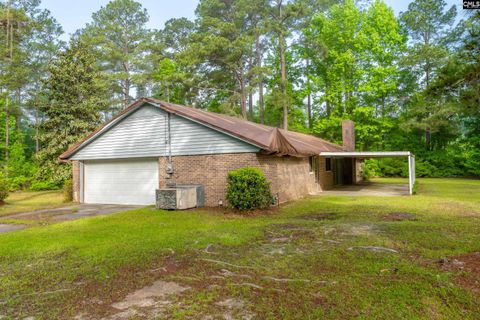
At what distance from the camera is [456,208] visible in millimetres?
9883

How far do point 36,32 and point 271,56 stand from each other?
81.4 feet

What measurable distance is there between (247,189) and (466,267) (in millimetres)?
6291

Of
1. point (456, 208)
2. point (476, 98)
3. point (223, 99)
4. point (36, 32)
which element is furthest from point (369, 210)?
point (36, 32)

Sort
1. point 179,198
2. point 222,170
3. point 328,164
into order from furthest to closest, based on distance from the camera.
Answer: point 328,164
point 222,170
point 179,198

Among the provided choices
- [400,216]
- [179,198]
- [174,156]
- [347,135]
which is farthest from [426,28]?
[179,198]

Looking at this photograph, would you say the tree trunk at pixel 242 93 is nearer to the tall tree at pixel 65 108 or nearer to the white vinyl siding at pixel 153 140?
the tall tree at pixel 65 108

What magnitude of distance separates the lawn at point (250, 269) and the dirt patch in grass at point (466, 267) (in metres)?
0.03

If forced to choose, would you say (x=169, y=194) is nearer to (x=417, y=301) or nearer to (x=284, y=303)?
(x=284, y=303)

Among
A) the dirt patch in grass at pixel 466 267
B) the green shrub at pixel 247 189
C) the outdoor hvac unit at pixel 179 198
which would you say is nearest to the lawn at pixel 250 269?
the dirt patch in grass at pixel 466 267

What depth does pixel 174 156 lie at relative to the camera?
1238cm

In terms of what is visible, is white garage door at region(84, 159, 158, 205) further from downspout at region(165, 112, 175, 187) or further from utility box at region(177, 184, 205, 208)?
utility box at region(177, 184, 205, 208)

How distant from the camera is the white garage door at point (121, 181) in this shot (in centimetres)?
1323

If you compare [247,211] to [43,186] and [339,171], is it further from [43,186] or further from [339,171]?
[43,186]

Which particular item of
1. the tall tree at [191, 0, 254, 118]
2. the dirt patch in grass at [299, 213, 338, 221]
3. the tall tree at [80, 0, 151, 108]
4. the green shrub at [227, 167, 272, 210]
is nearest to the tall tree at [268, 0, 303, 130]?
the tall tree at [191, 0, 254, 118]
